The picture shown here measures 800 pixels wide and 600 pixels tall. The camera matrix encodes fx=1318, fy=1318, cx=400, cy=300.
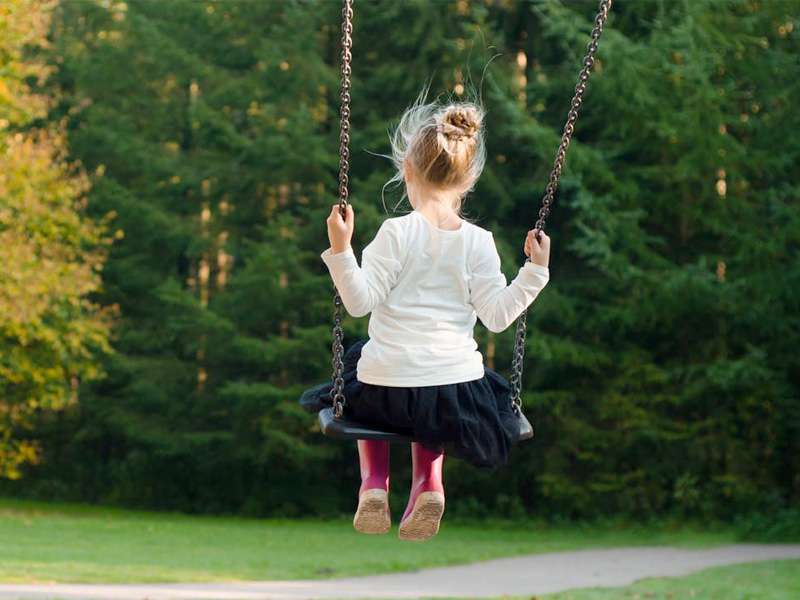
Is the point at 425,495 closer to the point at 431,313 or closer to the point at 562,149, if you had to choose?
the point at 431,313

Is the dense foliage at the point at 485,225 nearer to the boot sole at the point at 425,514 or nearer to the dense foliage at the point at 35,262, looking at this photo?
the dense foliage at the point at 35,262

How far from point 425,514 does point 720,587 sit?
9.11 meters

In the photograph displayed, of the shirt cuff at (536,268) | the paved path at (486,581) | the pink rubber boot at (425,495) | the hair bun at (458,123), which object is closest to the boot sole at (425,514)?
the pink rubber boot at (425,495)

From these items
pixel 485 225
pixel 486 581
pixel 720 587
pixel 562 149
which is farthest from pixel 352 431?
pixel 485 225

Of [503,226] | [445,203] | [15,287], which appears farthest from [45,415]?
[445,203]

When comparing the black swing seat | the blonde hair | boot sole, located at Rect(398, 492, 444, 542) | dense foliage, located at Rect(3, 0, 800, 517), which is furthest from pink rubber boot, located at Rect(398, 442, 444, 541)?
dense foliage, located at Rect(3, 0, 800, 517)

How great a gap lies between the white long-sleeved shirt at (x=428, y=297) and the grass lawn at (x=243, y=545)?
10.0 m

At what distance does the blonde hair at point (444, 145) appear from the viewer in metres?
3.74

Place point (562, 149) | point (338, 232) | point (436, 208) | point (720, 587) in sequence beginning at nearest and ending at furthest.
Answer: point (338, 232), point (436, 208), point (562, 149), point (720, 587)

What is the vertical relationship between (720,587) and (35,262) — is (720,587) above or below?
below

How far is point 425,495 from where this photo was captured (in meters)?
3.78

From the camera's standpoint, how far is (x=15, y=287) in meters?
17.0

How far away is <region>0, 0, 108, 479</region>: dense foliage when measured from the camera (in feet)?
55.8

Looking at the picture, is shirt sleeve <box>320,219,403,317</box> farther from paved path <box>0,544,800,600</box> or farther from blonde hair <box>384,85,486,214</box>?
paved path <box>0,544,800,600</box>
